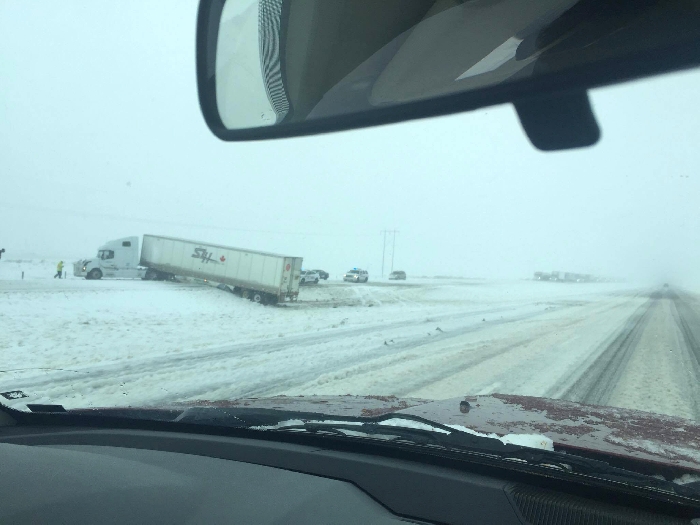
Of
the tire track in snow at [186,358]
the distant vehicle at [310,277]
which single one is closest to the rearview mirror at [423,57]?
the tire track in snow at [186,358]

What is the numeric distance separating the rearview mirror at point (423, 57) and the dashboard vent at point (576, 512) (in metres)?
1.45

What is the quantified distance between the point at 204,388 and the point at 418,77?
214 inches

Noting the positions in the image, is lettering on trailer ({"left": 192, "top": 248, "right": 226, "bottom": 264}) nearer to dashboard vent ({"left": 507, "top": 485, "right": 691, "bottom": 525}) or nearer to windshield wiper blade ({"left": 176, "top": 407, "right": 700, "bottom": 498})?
windshield wiper blade ({"left": 176, "top": 407, "right": 700, "bottom": 498})

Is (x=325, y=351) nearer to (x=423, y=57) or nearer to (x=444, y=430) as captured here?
(x=444, y=430)

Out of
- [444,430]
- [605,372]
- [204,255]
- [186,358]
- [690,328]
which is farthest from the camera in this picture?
[204,255]

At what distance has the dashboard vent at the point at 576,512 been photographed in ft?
6.44

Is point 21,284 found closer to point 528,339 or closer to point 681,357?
point 528,339

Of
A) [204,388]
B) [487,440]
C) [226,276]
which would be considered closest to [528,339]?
[204,388]

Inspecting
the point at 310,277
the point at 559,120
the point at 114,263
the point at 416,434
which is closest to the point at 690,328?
the point at 416,434

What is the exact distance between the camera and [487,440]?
2592 mm

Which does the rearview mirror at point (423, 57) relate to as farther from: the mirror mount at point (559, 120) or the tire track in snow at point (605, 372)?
the tire track in snow at point (605, 372)

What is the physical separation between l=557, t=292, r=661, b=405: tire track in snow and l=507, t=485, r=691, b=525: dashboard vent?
130 inches

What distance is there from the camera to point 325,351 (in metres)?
9.93

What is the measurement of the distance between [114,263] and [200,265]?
19.8 ft
